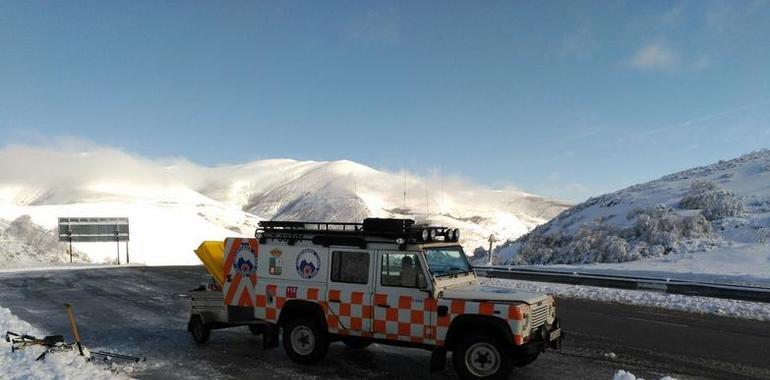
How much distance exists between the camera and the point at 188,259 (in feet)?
180

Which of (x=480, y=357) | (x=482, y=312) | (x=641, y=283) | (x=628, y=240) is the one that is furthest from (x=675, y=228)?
(x=482, y=312)

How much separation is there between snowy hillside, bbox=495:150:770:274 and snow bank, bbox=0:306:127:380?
23.9 meters

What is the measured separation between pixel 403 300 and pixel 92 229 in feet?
148

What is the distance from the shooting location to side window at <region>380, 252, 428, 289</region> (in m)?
7.94

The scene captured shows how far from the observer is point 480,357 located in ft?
24.6

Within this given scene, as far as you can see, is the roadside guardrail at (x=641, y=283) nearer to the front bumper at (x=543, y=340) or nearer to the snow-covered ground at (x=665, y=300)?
the snow-covered ground at (x=665, y=300)

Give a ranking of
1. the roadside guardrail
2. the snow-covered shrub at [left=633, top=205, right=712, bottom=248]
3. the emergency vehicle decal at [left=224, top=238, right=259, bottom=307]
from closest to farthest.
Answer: the emergency vehicle decal at [left=224, top=238, right=259, bottom=307]
the roadside guardrail
the snow-covered shrub at [left=633, top=205, right=712, bottom=248]

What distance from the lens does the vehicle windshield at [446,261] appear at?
8.05 metres

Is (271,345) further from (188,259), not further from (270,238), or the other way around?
(188,259)

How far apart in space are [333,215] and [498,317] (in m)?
139

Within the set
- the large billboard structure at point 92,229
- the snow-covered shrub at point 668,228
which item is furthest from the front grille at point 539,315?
the large billboard structure at point 92,229

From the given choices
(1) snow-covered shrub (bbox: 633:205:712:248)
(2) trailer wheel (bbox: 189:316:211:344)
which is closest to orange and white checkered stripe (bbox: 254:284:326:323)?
(2) trailer wheel (bbox: 189:316:211:344)

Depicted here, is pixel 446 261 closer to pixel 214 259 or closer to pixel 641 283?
pixel 214 259

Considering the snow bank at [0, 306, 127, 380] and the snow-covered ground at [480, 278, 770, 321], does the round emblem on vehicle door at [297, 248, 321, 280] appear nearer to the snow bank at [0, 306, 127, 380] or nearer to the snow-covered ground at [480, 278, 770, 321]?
the snow bank at [0, 306, 127, 380]
